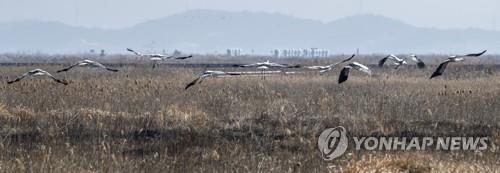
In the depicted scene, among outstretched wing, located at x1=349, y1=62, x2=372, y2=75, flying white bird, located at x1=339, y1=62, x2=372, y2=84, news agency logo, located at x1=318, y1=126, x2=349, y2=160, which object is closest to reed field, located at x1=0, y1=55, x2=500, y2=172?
news agency logo, located at x1=318, y1=126, x2=349, y2=160

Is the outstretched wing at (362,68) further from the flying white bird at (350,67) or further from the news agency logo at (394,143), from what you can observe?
the news agency logo at (394,143)

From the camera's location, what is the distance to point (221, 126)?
631 inches

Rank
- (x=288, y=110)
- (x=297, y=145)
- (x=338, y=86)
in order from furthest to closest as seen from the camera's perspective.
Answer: (x=338, y=86), (x=288, y=110), (x=297, y=145)

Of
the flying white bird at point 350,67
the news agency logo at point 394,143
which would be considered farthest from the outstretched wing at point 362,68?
the news agency logo at point 394,143

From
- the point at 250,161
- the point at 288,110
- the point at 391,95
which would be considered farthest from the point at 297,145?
the point at 391,95

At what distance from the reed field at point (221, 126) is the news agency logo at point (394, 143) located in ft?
0.74

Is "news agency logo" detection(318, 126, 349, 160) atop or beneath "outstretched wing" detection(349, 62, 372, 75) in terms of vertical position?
beneath

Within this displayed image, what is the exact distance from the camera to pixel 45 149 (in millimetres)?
12820

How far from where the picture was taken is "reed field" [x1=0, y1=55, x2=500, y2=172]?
11766 millimetres

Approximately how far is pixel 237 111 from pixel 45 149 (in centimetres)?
628

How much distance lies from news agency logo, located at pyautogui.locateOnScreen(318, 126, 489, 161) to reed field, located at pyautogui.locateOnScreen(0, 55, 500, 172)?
227mm

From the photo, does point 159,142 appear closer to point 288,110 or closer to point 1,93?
point 288,110

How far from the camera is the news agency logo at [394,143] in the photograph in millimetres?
13711

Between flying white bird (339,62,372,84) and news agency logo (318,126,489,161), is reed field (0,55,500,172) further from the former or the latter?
flying white bird (339,62,372,84)
